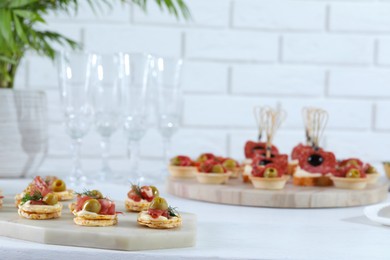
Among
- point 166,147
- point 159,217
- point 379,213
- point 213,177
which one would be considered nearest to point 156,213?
point 159,217

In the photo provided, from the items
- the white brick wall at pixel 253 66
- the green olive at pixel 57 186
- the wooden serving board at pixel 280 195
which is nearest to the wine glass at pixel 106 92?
the wooden serving board at pixel 280 195

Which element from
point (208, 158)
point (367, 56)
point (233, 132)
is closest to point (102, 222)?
point (208, 158)

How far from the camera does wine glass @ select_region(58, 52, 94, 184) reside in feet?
5.50

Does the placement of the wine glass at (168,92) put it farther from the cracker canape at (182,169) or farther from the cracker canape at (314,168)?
the cracker canape at (314,168)

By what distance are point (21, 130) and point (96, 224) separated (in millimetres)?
755

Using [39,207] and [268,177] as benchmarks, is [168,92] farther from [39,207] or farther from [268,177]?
[39,207]

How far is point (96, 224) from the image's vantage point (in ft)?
3.61

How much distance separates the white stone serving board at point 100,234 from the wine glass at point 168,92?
26.3 inches

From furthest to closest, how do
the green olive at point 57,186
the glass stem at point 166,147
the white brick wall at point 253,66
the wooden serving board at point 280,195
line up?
the white brick wall at point 253,66 < the glass stem at point 166,147 < the wooden serving board at point 280,195 < the green olive at point 57,186

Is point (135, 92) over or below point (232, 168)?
over

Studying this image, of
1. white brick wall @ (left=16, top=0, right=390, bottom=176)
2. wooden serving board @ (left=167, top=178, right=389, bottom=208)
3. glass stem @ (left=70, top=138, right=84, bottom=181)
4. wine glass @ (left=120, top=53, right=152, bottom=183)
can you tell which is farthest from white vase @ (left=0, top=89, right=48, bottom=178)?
white brick wall @ (left=16, top=0, right=390, bottom=176)

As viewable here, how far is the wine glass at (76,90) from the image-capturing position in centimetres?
168

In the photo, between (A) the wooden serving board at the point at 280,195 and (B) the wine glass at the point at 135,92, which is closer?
(A) the wooden serving board at the point at 280,195

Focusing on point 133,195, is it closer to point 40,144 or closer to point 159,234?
point 159,234
